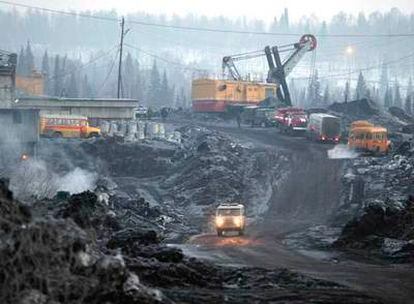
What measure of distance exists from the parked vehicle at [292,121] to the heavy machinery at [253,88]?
13.5 m

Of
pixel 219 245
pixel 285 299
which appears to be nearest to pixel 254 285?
pixel 285 299

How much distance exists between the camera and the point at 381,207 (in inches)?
1277

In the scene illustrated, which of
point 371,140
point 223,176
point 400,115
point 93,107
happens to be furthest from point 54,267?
point 400,115

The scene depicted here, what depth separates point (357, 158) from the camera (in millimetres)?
49094

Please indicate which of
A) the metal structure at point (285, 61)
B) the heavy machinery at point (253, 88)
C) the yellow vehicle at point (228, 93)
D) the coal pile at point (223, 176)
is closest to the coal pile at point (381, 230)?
the coal pile at point (223, 176)

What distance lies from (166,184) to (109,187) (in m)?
5.75

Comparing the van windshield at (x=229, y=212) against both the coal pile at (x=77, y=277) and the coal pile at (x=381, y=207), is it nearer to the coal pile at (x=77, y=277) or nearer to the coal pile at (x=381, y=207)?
the coal pile at (x=381, y=207)

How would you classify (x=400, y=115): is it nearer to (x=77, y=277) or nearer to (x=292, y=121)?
(x=292, y=121)

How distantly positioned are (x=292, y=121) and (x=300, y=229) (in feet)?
81.1

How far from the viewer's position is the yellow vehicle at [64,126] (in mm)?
58156

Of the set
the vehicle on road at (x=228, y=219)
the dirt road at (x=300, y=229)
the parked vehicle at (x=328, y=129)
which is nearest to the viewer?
the dirt road at (x=300, y=229)

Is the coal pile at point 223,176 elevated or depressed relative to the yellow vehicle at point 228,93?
depressed

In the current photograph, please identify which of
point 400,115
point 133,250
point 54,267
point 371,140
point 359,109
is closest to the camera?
point 54,267

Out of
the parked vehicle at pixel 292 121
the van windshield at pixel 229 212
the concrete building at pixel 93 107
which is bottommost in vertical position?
the van windshield at pixel 229 212
